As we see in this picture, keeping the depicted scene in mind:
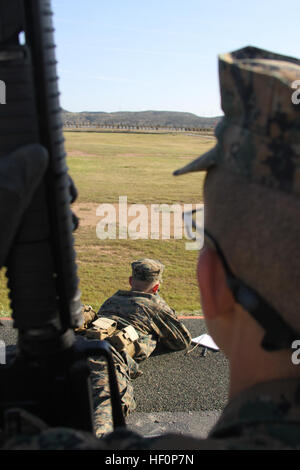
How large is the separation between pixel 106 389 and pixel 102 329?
2.61 feet

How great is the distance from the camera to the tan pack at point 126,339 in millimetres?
4445

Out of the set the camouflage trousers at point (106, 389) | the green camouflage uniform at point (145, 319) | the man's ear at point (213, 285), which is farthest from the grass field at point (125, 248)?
the man's ear at point (213, 285)

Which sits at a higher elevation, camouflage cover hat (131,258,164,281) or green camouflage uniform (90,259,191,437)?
camouflage cover hat (131,258,164,281)

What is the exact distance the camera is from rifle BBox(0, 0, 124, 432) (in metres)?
1.19

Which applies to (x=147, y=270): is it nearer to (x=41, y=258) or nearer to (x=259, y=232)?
(x=41, y=258)

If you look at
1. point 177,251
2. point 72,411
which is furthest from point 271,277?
point 177,251

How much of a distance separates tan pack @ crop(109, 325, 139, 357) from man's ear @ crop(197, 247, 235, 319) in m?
3.42

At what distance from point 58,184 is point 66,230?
0.41ft

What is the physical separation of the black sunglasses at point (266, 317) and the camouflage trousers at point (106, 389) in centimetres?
242

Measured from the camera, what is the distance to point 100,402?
11.5 ft

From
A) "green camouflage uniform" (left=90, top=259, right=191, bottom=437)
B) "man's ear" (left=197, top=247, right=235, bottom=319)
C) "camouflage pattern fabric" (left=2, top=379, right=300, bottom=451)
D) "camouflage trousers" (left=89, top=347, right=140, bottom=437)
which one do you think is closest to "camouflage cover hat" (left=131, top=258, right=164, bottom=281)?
"green camouflage uniform" (left=90, top=259, right=191, bottom=437)

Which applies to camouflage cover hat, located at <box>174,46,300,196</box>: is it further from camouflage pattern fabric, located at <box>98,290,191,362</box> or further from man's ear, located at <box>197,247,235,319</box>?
camouflage pattern fabric, located at <box>98,290,191,362</box>
